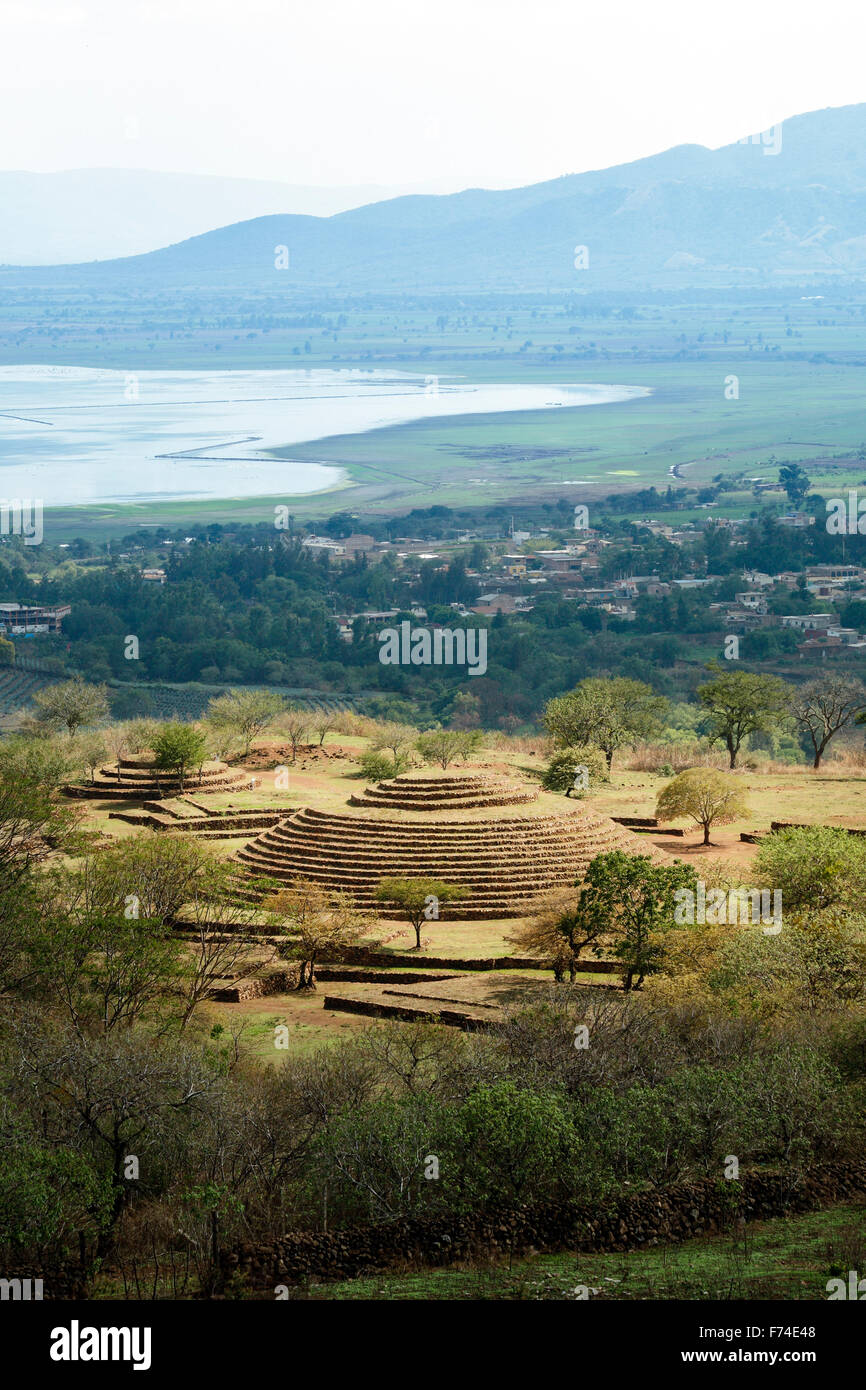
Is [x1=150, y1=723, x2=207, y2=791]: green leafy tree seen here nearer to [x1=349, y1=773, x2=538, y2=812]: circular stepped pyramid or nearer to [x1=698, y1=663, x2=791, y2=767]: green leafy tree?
[x1=349, y1=773, x2=538, y2=812]: circular stepped pyramid

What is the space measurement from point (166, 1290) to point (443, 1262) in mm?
3536

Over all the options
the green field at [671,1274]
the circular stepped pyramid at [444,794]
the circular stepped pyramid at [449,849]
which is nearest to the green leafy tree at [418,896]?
the circular stepped pyramid at [449,849]

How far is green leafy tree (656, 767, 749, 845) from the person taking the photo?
168ft

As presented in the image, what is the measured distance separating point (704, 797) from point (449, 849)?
31.0ft

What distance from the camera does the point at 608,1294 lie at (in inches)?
727

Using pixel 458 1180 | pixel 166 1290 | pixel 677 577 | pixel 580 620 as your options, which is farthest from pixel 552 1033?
pixel 677 577

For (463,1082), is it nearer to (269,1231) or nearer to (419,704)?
(269,1231)

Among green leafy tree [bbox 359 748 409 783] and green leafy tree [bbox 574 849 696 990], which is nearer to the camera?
green leafy tree [bbox 574 849 696 990]

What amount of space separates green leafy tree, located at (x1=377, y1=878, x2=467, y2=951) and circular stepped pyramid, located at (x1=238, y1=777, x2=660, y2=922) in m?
0.52

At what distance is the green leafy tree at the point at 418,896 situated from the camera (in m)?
41.8

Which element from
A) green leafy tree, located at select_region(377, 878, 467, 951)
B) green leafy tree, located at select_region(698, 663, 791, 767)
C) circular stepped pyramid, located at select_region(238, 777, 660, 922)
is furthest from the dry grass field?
green leafy tree, located at select_region(698, 663, 791, 767)

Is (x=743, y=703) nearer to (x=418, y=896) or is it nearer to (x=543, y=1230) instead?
(x=418, y=896)

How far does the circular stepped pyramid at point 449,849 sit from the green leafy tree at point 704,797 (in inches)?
99.9

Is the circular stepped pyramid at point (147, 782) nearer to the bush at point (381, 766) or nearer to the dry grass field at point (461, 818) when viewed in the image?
the dry grass field at point (461, 818)
